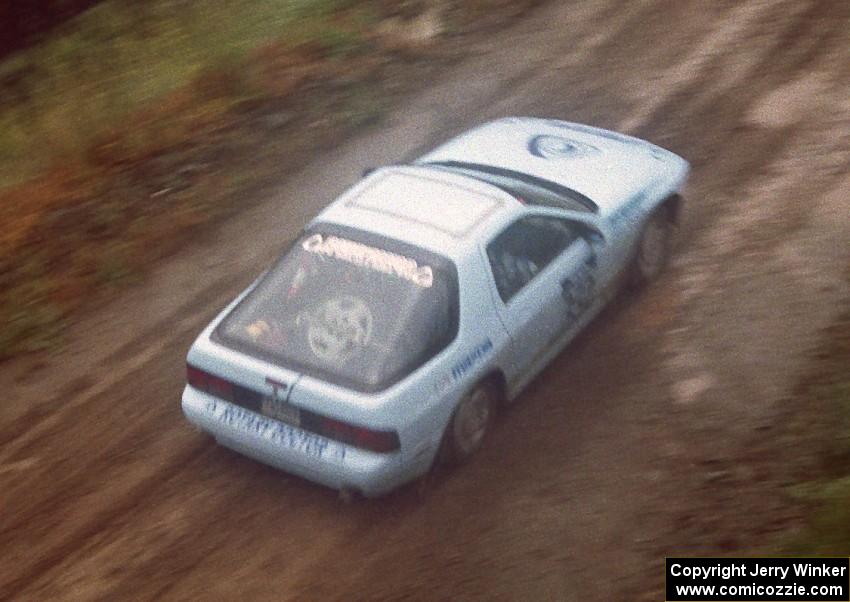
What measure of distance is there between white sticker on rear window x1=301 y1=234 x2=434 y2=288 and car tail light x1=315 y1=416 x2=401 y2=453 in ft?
3.33

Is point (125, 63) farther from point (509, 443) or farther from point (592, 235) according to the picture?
point (509, 443)

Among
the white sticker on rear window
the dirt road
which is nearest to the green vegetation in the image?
the dirt road

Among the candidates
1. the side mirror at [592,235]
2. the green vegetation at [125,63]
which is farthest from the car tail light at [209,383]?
the green vegetation at [125,63]

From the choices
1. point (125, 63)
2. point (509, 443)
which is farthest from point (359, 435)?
point (125, 63)

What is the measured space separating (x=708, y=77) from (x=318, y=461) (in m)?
7.92

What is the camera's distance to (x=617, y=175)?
9.07 meters

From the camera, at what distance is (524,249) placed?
7871mm

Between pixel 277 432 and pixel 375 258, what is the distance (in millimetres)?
1267

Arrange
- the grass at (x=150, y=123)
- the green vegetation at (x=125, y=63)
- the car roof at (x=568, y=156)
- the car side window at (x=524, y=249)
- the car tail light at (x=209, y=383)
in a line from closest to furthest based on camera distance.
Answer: the car tail light at (x=209, y=383), the car side window at (x=524, y=249), the car roof at (x=568, y=156), the grass at (x=150, y=123), the green vegetation at (x=125, y=63)

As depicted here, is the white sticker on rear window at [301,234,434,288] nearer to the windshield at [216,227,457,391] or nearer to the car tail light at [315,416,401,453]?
the windshield at [216,227,457,391]

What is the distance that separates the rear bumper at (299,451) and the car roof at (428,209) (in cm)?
141

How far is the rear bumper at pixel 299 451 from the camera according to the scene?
6.92m

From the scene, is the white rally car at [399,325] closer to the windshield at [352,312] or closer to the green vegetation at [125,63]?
the windshield at [352,312]

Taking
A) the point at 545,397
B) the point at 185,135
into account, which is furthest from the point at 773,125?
the point at 185,135
